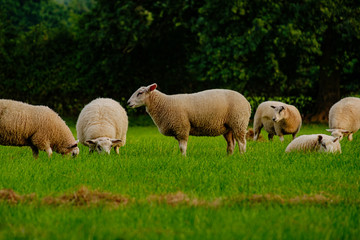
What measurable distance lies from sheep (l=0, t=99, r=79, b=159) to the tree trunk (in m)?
14.4

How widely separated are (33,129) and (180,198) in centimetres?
456

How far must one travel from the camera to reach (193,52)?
2458cm

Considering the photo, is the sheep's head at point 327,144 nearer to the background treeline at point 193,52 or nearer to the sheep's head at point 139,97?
the sheep's head at point 139,97

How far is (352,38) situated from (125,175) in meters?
15.1

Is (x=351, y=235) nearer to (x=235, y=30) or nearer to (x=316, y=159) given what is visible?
(x=316, y=159)

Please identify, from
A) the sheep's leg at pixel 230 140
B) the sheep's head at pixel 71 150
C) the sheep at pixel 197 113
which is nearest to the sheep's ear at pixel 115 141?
the sheep's head at pixel 71 150

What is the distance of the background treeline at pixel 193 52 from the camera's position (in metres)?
18.5

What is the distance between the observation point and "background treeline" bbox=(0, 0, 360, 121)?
1855 cm

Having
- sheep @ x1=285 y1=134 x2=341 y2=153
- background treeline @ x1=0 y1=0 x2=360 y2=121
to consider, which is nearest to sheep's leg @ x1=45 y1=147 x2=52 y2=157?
sheep @ x1=285 y1=134 x2=341 y2=153

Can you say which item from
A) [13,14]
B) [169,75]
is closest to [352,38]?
[169,75]

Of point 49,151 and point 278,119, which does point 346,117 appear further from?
point 49,151

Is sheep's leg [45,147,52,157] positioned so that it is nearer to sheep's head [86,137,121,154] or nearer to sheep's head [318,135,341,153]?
sheep's head [86,137,121,154]

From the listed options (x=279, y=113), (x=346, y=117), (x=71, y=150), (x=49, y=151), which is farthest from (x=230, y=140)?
(x=346, y=117)

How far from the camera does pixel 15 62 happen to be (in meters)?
→ 24.3
